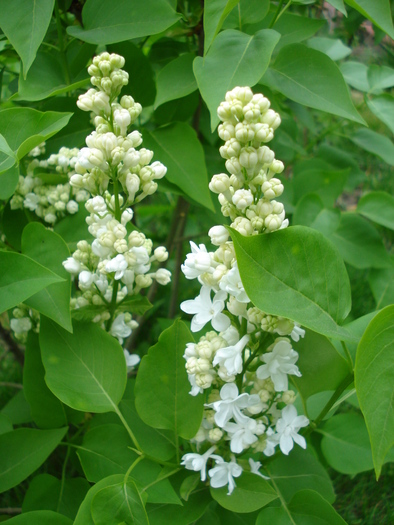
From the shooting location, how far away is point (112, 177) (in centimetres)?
97

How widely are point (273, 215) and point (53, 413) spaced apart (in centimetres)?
69

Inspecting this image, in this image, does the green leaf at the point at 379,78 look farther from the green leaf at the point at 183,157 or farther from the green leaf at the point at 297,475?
the green leaf at the point at 297,475

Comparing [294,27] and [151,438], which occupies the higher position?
[294,27]

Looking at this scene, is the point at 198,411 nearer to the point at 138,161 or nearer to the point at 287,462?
the point at 287,462

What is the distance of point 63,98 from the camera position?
1.41 meters

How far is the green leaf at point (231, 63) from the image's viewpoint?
99 cm

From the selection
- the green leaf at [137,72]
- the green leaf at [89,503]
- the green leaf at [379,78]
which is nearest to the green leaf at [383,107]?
the green leaf at [379,78]

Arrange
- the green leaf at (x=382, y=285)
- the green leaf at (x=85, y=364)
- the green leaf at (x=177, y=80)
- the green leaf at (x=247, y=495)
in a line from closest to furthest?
the green leaf at (x=247, y=495) → the green leaf at (x=85, y=364) → the green leaf at (x=177, y=80) → the green leaf at (x=382, y=285)

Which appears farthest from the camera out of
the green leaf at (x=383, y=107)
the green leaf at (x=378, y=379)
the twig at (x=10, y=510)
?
the green leaf at (x=383, y=107)

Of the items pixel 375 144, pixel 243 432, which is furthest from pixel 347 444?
pixel 375 144

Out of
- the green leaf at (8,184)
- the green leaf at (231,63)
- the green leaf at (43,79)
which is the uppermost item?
the green leaf at (231,63)

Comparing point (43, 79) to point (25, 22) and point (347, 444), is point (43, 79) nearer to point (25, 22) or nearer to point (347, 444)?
point (25, 22)

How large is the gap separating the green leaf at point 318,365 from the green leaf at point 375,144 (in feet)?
3.43

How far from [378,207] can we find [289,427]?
1.09 m
